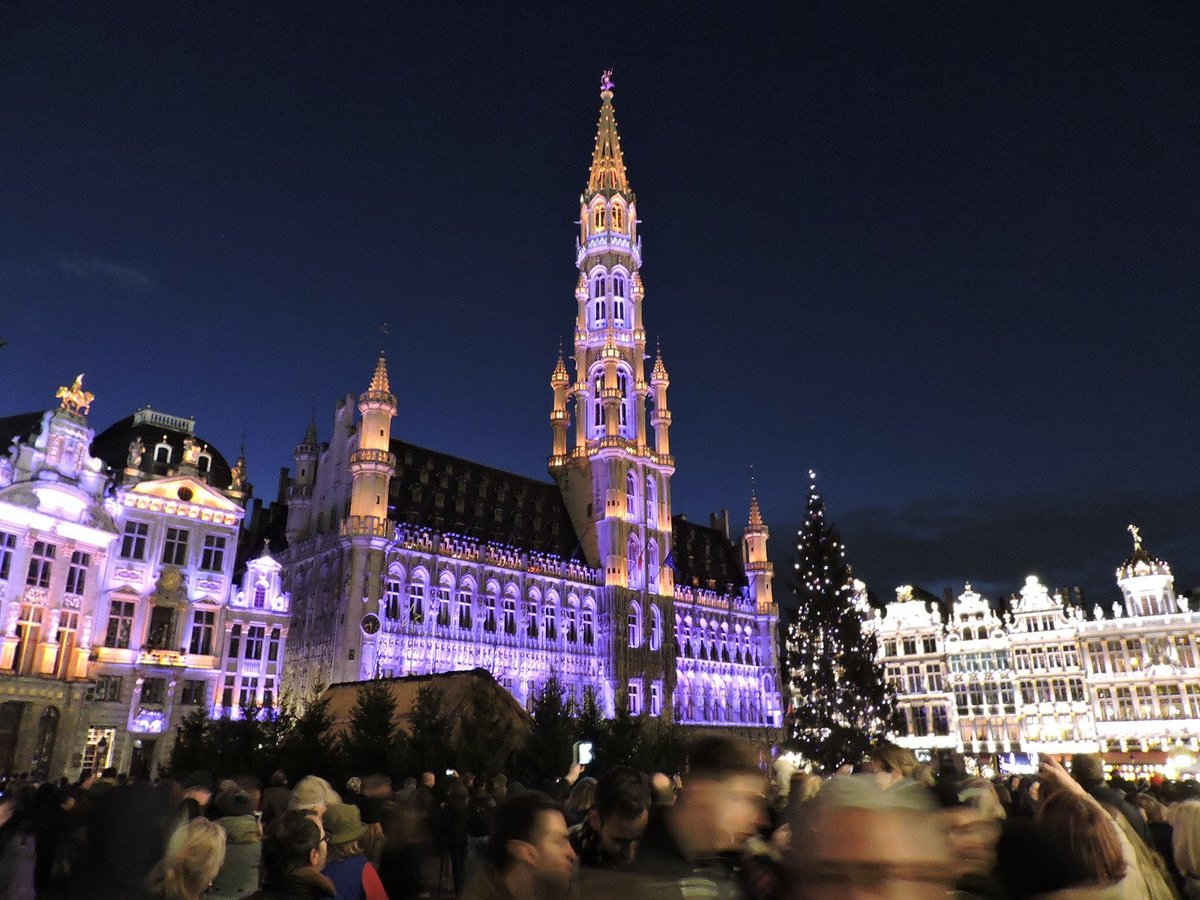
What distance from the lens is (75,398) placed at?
34812 mm

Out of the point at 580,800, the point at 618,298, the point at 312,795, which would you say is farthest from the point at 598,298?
the point at 312,795

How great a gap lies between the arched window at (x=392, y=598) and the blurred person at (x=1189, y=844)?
43.6 metres

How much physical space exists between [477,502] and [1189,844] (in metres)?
52.9

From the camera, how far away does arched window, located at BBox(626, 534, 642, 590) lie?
59781 millimetres

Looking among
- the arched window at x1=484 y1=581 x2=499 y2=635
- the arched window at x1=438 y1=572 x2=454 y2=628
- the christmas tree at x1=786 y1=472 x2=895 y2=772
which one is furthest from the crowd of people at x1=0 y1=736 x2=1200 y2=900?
the arched window at x1=484 y1=581 x2=499 y2=635

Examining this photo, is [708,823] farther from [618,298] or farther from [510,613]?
[618,298]

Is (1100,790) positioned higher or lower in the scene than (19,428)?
lower

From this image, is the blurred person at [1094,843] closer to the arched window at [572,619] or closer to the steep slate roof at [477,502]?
the steep slate roof at [477,502]

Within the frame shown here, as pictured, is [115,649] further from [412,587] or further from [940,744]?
[940,744]

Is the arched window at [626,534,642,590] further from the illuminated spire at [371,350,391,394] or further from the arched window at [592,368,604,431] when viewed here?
the illuminated spire at [371,350,391,394]

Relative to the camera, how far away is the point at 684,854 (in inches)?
137

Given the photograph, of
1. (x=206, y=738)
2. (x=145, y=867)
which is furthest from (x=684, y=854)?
(x=206, y=738)

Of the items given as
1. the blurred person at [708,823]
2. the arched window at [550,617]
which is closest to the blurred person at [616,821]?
the blurred person at [708,823]

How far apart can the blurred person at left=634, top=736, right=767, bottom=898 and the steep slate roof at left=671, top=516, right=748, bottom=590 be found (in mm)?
66094
